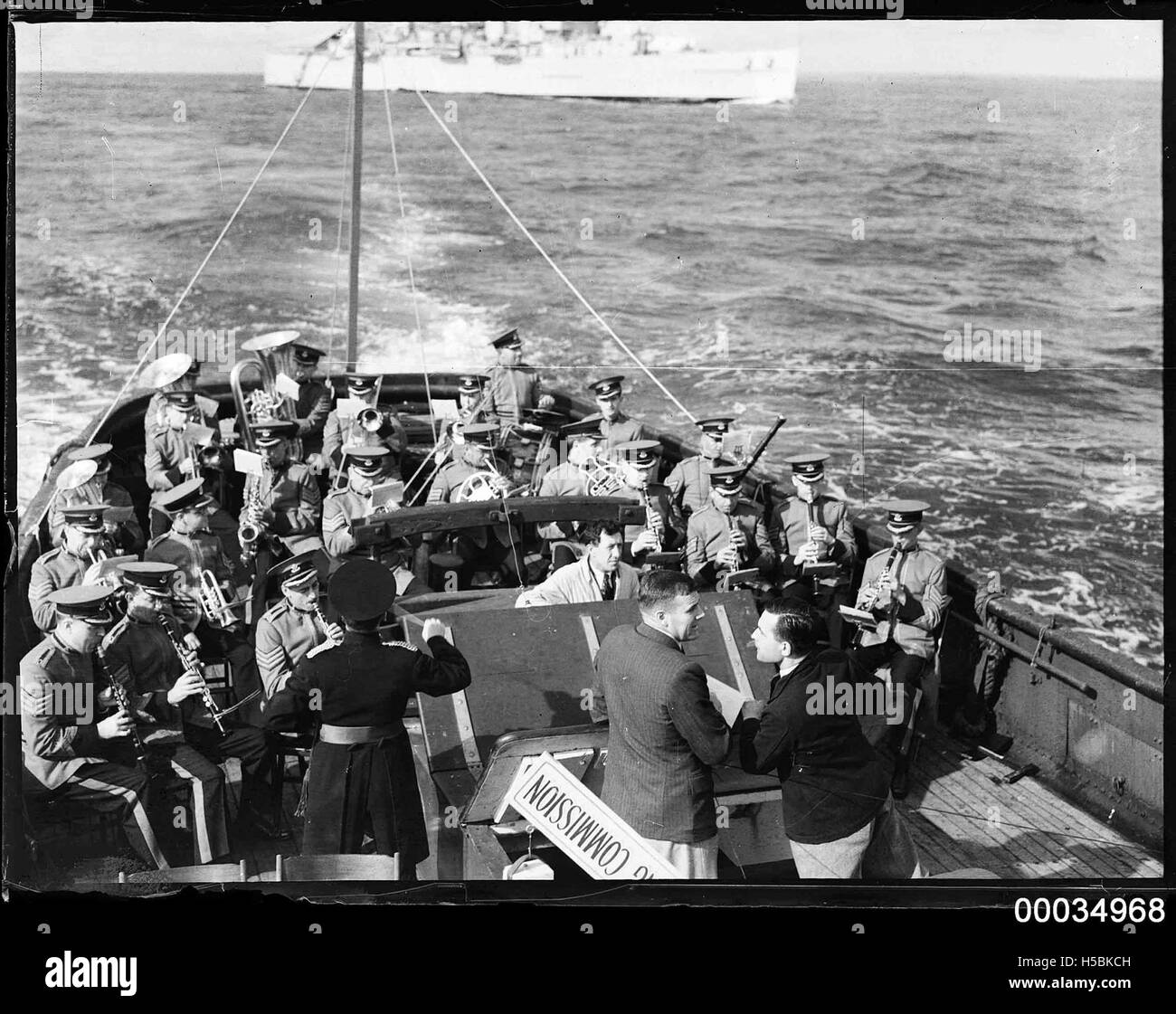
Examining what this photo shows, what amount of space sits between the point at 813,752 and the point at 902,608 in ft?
6.78

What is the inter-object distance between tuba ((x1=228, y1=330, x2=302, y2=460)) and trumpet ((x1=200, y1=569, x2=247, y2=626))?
1315 mm

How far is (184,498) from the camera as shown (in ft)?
29.7

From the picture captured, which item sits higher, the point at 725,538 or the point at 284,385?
the point at 284,385

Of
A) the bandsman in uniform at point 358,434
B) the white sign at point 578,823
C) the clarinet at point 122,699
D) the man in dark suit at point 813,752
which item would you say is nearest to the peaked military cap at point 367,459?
the bandsman in uniform at point 358,434

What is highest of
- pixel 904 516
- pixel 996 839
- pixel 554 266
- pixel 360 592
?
pixel 554 266

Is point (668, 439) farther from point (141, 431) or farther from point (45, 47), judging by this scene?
point (45, 47)

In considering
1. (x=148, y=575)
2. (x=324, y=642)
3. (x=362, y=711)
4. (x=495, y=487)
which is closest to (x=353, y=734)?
(x=362, y=711)

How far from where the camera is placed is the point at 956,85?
31.5ft

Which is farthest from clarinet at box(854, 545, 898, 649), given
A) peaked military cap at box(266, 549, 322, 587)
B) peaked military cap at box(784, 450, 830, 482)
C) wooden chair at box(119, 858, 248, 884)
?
wooden chair at box(119, 858, 248, 884)

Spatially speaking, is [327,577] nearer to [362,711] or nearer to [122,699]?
[122,699]

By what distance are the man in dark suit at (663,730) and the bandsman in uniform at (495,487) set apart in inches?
82.1

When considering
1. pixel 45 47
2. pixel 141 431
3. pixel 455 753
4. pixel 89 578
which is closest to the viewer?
pixel 455 753
